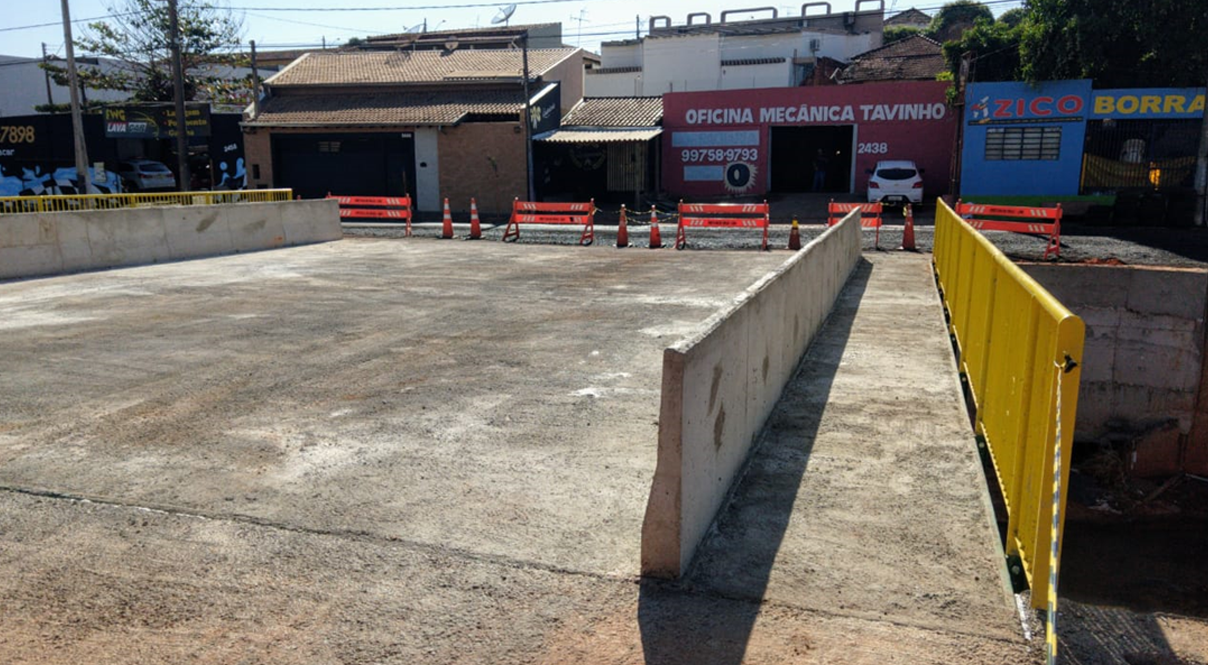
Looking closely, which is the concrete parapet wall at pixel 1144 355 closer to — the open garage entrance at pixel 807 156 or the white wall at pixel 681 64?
the open garage entrance at pixel 807 156

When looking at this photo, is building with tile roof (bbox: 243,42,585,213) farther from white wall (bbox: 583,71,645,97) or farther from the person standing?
white wall (bbox: 583,71,645,97)

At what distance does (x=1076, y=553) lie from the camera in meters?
11.1

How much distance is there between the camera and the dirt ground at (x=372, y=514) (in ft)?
14.1

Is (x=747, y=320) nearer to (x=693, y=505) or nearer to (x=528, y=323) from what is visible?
(x=693, y=505)

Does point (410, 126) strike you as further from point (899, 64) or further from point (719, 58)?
point (899, 64)

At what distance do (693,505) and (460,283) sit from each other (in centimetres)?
1186

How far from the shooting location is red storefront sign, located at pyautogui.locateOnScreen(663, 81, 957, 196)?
121 feet

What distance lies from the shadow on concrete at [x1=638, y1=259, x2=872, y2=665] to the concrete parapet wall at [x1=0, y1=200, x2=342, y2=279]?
598 inches

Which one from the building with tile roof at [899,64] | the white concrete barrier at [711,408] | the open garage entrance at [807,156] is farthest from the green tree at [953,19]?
the white concrete barrier at [711,408]

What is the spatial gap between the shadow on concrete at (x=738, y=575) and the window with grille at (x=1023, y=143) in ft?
91.3

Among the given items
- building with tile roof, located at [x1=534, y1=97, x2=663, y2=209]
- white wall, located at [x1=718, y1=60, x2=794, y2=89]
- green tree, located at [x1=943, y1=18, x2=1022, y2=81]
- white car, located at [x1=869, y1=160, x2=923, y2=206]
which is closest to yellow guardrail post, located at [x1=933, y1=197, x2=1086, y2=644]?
white car, located at [x1=869, y1=160, x2=923, y2=206]

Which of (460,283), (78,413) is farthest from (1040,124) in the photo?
(78,413)

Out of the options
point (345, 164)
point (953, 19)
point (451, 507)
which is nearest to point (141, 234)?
point (451, 507)

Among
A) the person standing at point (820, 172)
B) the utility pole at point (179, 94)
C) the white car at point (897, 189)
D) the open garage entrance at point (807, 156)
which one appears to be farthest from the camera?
the open garage entrance at point (807, 156)
